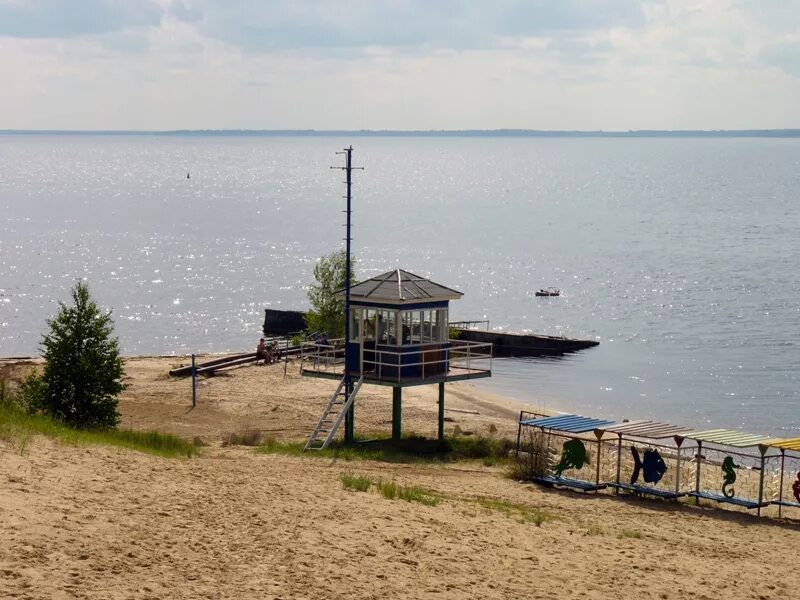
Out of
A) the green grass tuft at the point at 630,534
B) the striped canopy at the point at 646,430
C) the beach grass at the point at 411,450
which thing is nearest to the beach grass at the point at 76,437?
the beach grass at the point at 411,450

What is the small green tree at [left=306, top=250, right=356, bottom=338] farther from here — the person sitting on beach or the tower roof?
the tower roof

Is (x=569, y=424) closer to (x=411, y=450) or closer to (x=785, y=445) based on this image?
(x=411, y=450)

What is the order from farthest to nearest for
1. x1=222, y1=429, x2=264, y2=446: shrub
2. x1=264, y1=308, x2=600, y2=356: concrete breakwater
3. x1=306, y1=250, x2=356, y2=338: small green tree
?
x1=264, y1=308, x2=600, y2=356: concrete breakwater, x1=306, y1=250, x2=356, y2=338: small green tree, x1=222, y1=429, x2=264, y2=446: shrub

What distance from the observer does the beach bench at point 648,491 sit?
25156 mm

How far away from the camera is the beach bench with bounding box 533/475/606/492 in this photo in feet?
84.7

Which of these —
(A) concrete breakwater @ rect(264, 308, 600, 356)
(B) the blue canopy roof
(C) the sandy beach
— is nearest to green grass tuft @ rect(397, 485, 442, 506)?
(C) the sandy beach

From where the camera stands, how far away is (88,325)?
Result: 103 ft

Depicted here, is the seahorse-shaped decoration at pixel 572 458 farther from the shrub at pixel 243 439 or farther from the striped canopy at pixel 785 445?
the shrub at pixel 243 439

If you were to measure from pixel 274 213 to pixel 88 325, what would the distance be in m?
148

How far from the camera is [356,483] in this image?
21859 millimetres

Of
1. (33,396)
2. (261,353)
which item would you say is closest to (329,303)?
(261,353)

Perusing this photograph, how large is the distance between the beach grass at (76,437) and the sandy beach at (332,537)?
0.49 m

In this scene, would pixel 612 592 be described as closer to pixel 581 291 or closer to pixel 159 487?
pixel 159 487

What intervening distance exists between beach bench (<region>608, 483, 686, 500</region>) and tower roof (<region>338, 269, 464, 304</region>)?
709 cm
